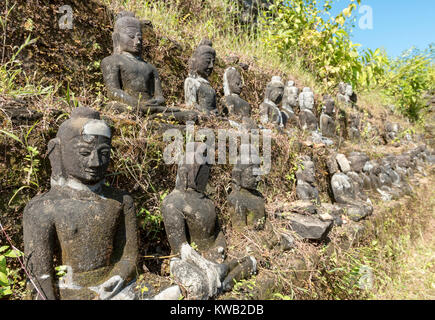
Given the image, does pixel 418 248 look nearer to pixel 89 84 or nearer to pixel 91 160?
pixel 91 160

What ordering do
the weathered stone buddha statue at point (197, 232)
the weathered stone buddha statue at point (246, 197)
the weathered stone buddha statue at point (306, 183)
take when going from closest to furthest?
the weathered stone buddha statue at point (197, 232), the weathered stone buddha statue at point (246, 197), the weathered stone buddha statue at point (306, 183)

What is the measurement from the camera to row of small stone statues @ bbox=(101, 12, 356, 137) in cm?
333

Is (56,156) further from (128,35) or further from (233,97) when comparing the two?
(233,97)

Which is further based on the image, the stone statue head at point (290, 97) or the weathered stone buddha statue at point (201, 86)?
the stone statue head at point (290, 97)

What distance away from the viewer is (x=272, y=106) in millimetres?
5707

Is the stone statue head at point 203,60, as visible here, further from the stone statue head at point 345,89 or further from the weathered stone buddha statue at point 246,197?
the stone statue head at point 345,89

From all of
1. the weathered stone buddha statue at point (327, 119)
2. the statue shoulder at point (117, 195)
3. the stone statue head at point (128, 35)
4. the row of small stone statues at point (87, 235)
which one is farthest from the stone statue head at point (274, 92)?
the statue shoulder at point (117, 195)

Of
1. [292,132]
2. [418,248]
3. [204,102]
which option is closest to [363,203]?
[418,248]

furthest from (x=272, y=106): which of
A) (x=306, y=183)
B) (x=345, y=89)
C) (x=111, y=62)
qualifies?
(x=345, y=89)

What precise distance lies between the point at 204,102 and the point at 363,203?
313 cm

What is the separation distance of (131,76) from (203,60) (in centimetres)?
136

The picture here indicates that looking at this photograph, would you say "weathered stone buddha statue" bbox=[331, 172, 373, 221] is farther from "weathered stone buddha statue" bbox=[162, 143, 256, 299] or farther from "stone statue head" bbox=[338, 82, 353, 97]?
"stone statue head" bbox=[338, 82, 353, 97]

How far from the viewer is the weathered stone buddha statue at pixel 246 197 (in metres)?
2.91

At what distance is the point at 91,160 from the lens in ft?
5.67
